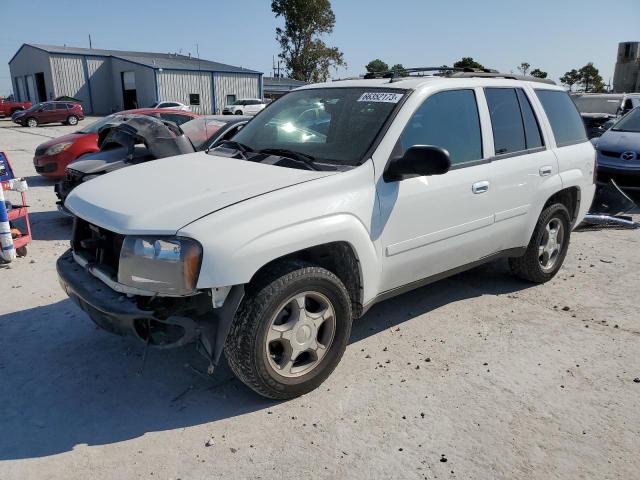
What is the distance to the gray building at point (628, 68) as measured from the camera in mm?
57812

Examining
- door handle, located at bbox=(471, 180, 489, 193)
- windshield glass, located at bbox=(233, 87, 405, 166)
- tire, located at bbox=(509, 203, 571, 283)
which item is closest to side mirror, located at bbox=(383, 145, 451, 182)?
windshield glass, located at bbox=(233, 87, 405, 166)

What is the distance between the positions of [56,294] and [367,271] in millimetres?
3095

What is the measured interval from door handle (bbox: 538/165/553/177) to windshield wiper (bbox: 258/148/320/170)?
7.17 feet

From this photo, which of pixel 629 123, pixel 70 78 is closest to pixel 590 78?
pixel 70 78

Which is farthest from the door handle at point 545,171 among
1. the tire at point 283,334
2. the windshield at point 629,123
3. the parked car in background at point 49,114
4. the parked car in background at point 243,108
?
the parked car in background at point 49,114

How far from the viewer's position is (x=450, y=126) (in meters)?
3.79

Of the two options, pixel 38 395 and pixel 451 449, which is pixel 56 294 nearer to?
pixel 38 395

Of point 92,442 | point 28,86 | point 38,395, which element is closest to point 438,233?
point 92,442

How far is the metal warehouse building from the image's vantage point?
40.9 meters

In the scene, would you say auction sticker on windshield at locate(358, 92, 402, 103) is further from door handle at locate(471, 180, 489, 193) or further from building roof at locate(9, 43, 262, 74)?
building roof at locate(9, 43, 262, 74)

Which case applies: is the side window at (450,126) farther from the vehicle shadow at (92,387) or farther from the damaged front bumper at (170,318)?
the damaged front bumper at (170,318)

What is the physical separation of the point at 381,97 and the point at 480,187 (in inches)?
39.6

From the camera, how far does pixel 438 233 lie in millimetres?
3682

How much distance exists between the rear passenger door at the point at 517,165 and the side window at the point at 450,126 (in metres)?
0.23
